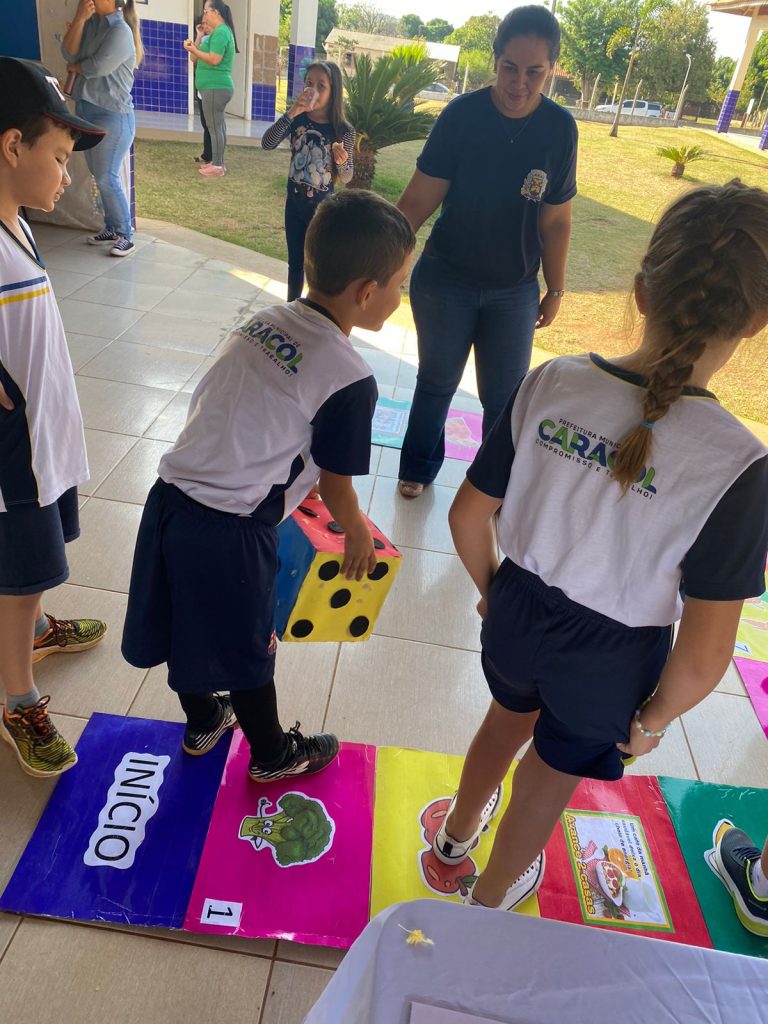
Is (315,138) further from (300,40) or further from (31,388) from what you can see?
(300,40)

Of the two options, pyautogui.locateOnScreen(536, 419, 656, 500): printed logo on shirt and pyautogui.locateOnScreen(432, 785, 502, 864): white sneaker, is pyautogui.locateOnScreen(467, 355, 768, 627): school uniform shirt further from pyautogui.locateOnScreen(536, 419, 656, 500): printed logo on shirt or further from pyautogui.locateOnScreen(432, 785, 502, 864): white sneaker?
pyautogui.locateOnScreen(432, 785, 502, 864): white sneaker

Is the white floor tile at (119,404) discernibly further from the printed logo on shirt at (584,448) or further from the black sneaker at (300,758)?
the printed logo on shirt at (584,448)

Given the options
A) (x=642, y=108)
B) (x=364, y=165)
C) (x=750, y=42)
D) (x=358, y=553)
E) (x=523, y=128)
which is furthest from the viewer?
(x=642, y=108)

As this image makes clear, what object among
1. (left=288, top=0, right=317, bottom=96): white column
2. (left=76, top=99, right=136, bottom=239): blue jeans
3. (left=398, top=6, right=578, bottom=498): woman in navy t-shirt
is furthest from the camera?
(left=288, top=0, right=317, bottom=96): white column

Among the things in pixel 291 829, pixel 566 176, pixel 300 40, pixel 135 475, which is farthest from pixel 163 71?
pixel 291 829

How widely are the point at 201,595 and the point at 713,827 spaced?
52.3 inches

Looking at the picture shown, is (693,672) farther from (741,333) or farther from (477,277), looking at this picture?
(477,277)

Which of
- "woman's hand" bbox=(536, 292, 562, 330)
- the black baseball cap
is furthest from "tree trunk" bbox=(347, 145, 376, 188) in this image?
the black baseball cap

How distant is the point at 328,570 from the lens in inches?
61.6

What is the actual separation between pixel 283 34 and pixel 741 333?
1991cm

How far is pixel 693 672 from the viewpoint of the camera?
1.01 m

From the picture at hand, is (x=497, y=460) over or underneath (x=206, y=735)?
over

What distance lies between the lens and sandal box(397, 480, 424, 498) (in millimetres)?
2912

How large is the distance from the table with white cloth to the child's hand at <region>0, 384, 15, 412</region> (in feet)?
3.58
